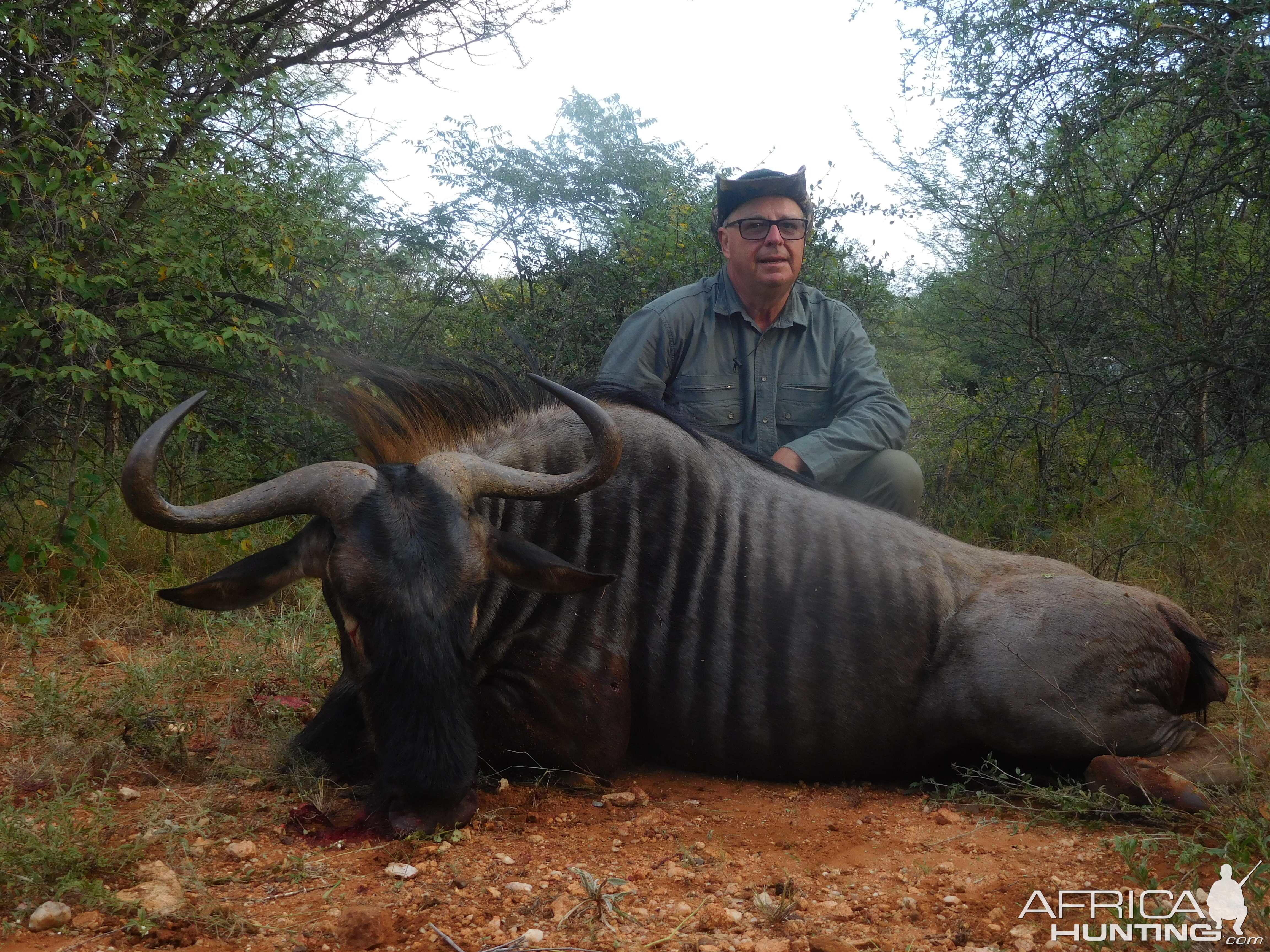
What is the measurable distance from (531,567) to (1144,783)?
1.83 m

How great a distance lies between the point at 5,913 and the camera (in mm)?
2266

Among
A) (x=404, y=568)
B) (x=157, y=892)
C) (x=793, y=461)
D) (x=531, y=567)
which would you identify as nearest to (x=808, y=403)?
(x=793, y=461)

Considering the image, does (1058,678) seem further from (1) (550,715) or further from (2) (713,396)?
(2) (713,396)

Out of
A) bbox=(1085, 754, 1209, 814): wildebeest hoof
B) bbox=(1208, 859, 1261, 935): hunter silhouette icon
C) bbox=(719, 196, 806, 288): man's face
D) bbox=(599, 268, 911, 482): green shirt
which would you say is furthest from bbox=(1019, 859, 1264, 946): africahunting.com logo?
bbox=(719, 196, 806, 288): man's face

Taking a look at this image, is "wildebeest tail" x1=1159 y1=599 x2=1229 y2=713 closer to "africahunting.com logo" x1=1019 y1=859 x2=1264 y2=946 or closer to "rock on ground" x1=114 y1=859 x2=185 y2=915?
"africahunting.com logo" x1=1019 y1=859 x2=1264 y2=946

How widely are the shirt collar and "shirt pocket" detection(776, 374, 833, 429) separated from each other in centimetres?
31

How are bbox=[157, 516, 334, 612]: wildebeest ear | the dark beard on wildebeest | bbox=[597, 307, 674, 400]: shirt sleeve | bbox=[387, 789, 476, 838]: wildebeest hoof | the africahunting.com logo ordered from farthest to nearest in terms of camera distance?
bbox=[597, 307, 674, 400]: shirt sleeve → bbox=[157, 516, 334, 612]: wildebeest ear → the dark beard on wildebeest → bbox=[387, 789, 476, 838]: wildebeest hoof → the africahunting.com logo

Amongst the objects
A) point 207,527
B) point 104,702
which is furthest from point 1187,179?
point 104,702

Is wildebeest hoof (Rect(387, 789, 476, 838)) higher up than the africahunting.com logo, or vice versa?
the africahunting.com logo

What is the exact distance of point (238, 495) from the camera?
307 cm

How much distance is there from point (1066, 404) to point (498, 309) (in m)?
4.15

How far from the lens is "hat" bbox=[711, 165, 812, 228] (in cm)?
495

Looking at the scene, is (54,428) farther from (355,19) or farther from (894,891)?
(894,891)

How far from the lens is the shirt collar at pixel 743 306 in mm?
5055
